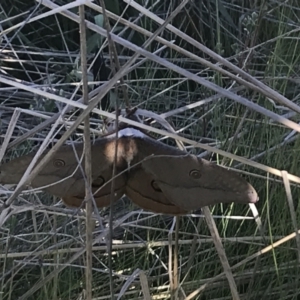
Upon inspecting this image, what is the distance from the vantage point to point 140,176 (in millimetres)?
861

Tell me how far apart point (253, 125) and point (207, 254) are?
28cm

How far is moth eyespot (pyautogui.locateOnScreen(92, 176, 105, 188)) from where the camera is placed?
2.89 feet

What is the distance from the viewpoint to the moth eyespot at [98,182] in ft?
2.89

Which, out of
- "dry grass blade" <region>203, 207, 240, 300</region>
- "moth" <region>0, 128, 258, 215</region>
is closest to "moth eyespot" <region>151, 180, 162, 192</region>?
"moth" <region>0, 128, 258, 215</region>

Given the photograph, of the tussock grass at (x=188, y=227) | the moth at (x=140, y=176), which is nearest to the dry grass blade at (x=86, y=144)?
the moth at (x=140, y=176)

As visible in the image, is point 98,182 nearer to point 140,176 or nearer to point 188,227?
point 140,176

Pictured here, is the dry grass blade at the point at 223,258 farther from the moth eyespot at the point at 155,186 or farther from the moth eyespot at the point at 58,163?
the moth eyespot at the point at 58,163

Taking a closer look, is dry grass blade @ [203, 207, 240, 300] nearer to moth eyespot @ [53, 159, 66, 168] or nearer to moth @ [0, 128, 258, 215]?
moth @ [0, 128, 258, 215]

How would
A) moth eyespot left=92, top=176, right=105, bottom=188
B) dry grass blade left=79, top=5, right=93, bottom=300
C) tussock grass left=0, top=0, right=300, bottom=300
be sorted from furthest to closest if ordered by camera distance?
tussock grass left=0, top=0, right=300, bottom=300 → moth eyespot left=92, top=176, right=105, bottom=188 → dry grass blade left=79, top=5, right=93, bottom=300

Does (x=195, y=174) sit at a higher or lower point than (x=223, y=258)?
higher

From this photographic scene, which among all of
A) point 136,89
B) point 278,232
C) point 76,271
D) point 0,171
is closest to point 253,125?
point 278,232

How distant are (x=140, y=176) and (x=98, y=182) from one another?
0.07m

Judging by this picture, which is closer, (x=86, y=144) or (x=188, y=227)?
(x=86, y=144)

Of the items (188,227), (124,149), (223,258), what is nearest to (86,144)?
(124,149)
